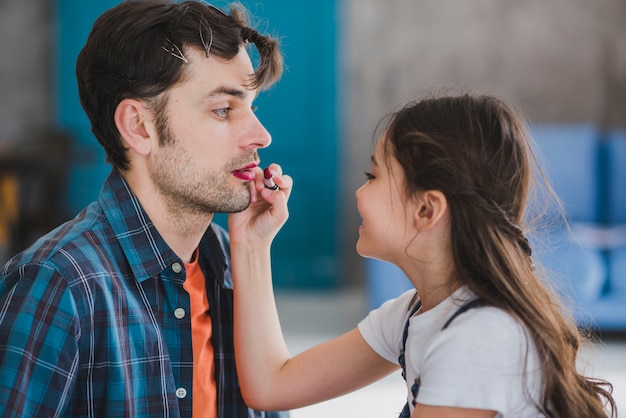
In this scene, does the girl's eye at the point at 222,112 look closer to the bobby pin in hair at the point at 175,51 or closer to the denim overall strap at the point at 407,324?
the bobby pin in hair at the point at 175,51

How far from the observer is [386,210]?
1.29 metres

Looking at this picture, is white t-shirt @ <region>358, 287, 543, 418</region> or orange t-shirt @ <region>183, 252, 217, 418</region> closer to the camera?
white t-shirt @ <region>358, 287, 543, 418</region>

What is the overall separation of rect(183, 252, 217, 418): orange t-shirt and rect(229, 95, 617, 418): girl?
0.35 ft

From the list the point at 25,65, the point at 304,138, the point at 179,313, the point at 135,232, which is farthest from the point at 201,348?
the point at 25,65

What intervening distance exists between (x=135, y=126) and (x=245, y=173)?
0.72ft

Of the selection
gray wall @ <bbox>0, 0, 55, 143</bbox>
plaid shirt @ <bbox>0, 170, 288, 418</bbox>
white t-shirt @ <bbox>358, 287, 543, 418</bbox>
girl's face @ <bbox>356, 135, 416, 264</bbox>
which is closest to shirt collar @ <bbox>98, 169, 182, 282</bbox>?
plaid shirt @ <bbox>0, 170, 288, 418</bbox>

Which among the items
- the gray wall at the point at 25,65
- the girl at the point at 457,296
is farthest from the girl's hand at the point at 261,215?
the gray wall at the point at 25,65

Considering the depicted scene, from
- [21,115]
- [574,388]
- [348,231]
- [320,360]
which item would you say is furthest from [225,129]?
[21,115]

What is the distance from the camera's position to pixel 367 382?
4.78 feet

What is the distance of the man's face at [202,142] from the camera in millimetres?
1529

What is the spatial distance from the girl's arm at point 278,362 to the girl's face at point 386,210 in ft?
0.71

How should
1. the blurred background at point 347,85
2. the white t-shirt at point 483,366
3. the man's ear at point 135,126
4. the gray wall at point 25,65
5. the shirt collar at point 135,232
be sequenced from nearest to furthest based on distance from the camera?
the white t-shirt at point 483,366 → the shirt collar at point 135,232 → the man's ear at point 135,126 → the blurred background at point 347,85 → the gray wall at point 25,65

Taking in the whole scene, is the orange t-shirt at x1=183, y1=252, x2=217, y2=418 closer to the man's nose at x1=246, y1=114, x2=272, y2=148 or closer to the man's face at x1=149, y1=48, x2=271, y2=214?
the man's face at x1=149, y1=48, x2=271, y2=214

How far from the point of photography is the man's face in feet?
5.02
